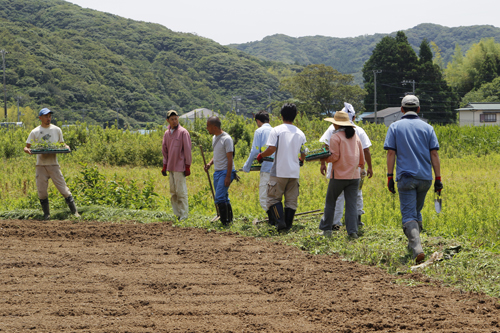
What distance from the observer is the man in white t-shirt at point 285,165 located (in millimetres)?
7722

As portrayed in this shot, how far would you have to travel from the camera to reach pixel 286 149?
7734 millimetres

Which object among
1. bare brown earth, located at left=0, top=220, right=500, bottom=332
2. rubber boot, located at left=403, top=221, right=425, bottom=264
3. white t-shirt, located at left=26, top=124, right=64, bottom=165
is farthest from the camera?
white t-shirt, located at left=26, top=124, right=64, bottom=165

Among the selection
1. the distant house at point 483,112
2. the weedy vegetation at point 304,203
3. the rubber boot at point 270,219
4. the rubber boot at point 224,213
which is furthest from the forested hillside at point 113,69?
the rubber boot at point 270,219

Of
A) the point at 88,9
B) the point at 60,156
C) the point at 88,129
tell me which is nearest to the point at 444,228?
the point at 60,156

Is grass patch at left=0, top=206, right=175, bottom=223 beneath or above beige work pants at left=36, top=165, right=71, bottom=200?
beneath

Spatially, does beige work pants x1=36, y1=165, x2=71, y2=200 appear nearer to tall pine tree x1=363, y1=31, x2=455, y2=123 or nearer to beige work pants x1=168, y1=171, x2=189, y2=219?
beige work pants x1=168, y1=171, x2=189, y2=219

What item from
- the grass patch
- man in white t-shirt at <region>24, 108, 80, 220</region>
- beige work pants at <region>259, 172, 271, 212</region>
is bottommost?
the grass patch

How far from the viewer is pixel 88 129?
23188 millimetres

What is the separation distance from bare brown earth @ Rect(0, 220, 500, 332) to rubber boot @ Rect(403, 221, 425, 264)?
52 centimetres

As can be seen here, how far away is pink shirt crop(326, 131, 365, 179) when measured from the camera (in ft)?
23.1

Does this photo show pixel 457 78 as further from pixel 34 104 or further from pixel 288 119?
pixel 288 119

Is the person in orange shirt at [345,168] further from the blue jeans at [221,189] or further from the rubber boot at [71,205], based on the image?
the rubber boot at [71,205]

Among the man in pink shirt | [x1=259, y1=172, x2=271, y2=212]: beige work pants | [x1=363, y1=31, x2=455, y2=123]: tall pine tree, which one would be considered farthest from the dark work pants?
[x1=363, y1=31, x2=455, y2=123]: tall pine tree

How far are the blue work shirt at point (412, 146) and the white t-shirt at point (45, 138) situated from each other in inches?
252
